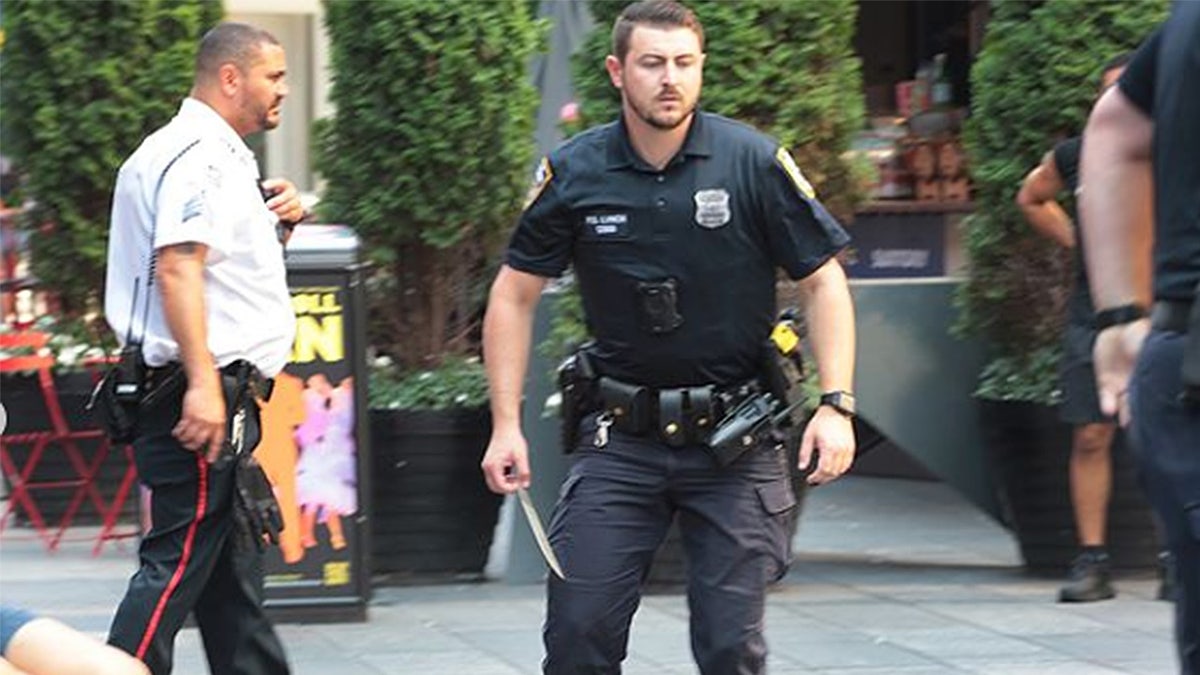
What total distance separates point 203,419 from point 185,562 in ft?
1.23

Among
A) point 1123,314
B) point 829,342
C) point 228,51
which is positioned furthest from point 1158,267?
point 228,51

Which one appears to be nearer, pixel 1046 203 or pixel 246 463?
pixel 246 463

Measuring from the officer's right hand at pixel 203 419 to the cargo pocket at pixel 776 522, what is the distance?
131 centimetres

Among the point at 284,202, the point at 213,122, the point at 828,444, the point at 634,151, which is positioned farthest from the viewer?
the point at 284,202

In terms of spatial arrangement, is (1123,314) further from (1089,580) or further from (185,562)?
(1089,580)

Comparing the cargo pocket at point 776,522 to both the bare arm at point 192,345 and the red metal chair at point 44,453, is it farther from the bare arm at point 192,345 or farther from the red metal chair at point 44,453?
the red metal chair at point 44,453

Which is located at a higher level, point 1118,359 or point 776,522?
point 1118,359

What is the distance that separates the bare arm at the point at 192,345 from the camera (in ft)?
18.8

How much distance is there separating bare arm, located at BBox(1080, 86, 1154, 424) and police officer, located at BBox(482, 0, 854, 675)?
1.28 meters

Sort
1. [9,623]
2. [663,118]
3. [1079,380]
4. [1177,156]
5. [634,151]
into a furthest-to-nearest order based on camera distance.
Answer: [1079,380] → [634,151] → [663,118] → [9,623] → [1177,156]

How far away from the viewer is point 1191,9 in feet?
12.7

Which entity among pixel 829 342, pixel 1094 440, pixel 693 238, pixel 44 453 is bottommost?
pixel 44 453

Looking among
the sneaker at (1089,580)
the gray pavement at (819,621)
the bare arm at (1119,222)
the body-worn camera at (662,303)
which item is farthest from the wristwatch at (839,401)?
the sneaker at (1089,580)

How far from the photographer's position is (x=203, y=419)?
18.8ft
